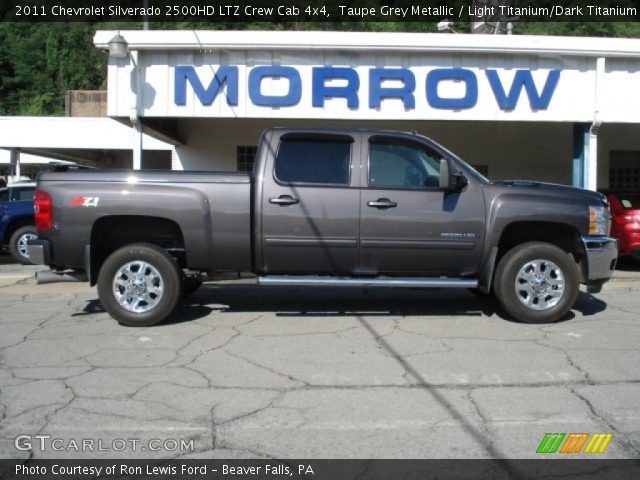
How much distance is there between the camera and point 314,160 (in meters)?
6.58

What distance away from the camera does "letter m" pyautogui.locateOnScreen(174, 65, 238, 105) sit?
11312mm

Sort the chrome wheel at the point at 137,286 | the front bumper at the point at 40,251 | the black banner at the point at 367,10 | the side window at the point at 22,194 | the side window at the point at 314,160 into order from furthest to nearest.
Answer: the black banner at the point at 367,10, the side window at the point at 22,194, the side window at the point at 314,160, the chrome wheel at the point at 137,286, the front bumper at the point at 40,251

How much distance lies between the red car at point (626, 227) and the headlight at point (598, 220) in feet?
13.5

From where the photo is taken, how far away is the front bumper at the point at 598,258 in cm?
651

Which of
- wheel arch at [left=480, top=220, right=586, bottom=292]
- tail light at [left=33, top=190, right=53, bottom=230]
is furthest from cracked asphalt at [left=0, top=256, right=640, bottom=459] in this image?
tail light at [left=33, top=190, right=53, bottom=230]

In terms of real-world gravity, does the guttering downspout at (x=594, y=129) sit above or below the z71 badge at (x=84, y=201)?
above

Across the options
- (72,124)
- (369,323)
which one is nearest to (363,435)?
(369,323)

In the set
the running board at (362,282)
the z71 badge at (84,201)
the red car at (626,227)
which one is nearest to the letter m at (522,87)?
the red car at (626,227)

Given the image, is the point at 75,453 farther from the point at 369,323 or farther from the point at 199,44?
the point at 199,44

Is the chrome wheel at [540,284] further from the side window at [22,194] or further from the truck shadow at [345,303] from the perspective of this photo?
the side window at [22,194]

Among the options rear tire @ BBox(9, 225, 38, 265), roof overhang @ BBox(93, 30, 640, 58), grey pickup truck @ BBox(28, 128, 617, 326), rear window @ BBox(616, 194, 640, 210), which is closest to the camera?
grey pickup truck @ BBox(28, 128, 617, 326)

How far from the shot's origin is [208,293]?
28.4ft

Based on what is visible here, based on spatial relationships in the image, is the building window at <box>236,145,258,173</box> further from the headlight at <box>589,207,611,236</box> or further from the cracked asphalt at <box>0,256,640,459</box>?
the headlight at <box>589,207,611,236</box>
